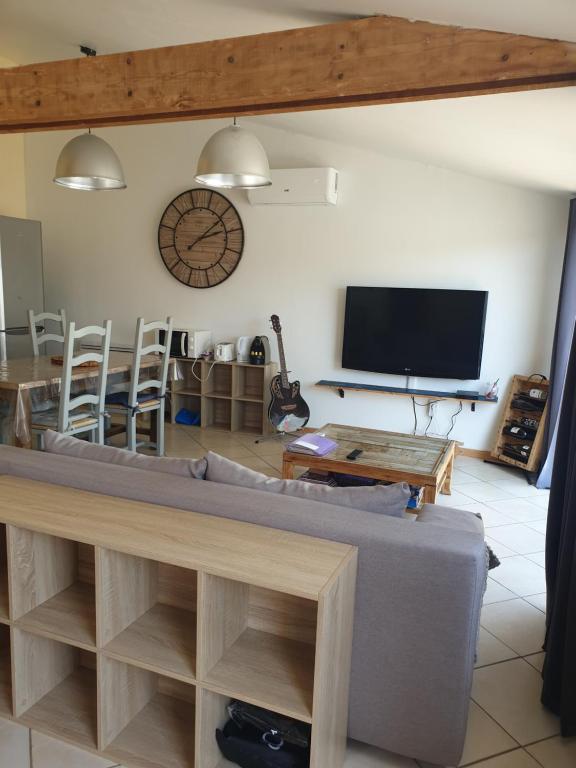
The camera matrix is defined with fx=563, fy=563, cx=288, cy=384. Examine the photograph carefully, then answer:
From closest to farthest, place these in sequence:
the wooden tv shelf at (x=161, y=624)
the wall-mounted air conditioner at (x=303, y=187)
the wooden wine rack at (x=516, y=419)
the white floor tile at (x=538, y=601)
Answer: the wooden tv shelf at (x=161, y=624)
the white floor tile at (x=538, y=601)
the wooden wine rack at (x=516, y=419)
the wall-mounted air conditioner at (x=303, y=187)

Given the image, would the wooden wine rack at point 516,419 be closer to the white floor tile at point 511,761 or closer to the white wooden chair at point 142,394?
the white wooden chair at point 142,394

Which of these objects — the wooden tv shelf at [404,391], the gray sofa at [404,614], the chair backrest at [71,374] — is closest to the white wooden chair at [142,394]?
the chair backrest at [71,374]

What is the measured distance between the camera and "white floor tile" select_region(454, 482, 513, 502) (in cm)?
385

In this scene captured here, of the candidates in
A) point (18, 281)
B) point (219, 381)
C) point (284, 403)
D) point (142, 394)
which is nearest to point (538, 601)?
point (284, 403)

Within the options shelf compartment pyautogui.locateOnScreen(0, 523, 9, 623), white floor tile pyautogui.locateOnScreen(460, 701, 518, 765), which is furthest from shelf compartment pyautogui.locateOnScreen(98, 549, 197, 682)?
white floor tile pyautogui.locateOnScreen(460, 701, 518, 765)

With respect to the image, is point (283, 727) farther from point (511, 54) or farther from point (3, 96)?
point (3, 96)

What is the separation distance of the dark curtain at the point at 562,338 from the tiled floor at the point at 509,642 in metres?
0.36

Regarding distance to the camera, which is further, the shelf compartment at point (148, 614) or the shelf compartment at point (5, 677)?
the shelf compartment at point (5, 677)

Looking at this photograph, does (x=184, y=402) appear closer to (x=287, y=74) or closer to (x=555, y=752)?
(x=287, y=74)

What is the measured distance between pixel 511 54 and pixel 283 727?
219cm

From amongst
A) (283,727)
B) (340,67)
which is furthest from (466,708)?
(340,67)

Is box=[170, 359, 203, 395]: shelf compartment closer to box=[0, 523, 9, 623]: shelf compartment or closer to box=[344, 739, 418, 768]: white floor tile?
box=[0, 523, 9, 623]: shelf compartment

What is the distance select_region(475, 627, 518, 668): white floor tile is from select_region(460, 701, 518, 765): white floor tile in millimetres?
290

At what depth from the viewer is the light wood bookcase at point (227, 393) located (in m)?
5.18
